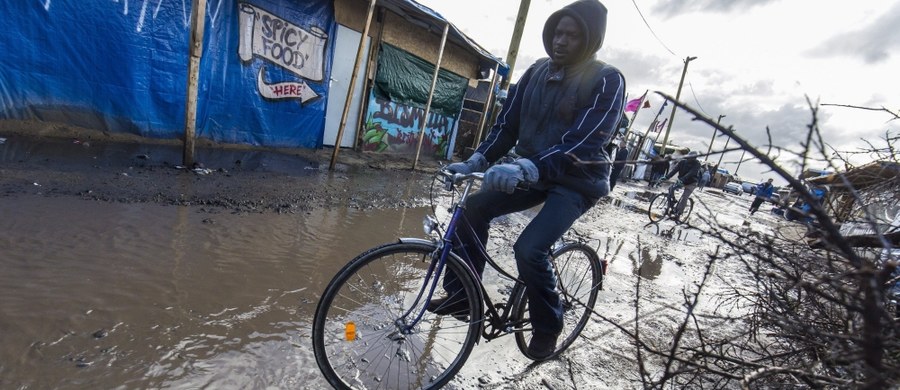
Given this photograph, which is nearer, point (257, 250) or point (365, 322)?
point (365, 322)

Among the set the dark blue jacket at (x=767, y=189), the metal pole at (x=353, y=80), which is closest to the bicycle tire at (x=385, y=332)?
the dark blue jacket at (x=767, y=189)

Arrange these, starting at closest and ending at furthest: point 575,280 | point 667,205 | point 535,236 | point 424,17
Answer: point 535,236
point 575,280
point 424,17
point 667,205

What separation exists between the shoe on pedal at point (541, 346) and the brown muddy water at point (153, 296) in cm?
125

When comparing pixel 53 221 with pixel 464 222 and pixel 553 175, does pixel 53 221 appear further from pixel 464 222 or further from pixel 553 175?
pixel 553 175

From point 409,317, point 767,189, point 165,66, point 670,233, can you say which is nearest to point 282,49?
point 165,66

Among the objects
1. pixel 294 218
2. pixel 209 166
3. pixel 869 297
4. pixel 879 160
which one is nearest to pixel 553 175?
pixel 879 160

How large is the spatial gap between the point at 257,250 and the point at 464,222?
2.09m

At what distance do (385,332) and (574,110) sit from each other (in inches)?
68.3

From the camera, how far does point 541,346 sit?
8.00 ft

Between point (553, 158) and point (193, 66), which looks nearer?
point (553, 158)

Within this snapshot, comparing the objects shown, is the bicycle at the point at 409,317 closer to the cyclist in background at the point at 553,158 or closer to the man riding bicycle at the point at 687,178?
the cyclist in background at the point at 553,158

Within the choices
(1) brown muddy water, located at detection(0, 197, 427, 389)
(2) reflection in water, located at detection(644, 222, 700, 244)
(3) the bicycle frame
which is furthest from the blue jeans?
(2) reflection in water, located at detection(644, 222, 700, 244)

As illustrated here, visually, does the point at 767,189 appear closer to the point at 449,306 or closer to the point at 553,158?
the point at 553,158

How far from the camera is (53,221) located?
3.23 metres
